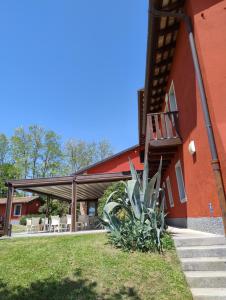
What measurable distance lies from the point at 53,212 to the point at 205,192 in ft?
78.4

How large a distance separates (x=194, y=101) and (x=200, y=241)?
368 centimetres

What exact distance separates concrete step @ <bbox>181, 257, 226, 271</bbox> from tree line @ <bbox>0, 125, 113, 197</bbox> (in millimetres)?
30728

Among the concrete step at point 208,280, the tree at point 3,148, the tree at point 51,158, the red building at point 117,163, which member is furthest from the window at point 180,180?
the tree at point 3,148

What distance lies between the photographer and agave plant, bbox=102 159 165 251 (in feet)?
18.8

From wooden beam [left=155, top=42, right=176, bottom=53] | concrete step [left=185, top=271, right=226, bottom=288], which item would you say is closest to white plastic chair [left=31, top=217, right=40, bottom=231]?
wooden beam [left=155, top=42, right=176, bottom=53]

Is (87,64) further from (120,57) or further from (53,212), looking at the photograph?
(53,212)

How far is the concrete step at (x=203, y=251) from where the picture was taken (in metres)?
4.83

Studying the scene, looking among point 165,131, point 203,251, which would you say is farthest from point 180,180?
point 203,251

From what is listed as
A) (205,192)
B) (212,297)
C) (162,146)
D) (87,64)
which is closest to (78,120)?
(87,64)

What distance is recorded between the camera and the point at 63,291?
416cm

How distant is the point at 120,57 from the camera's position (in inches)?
563

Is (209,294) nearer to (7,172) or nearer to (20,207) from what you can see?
(20,207)

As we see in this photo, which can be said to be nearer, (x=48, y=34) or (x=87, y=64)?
(x=48, y=34)

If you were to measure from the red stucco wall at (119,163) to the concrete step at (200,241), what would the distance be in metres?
14.7
